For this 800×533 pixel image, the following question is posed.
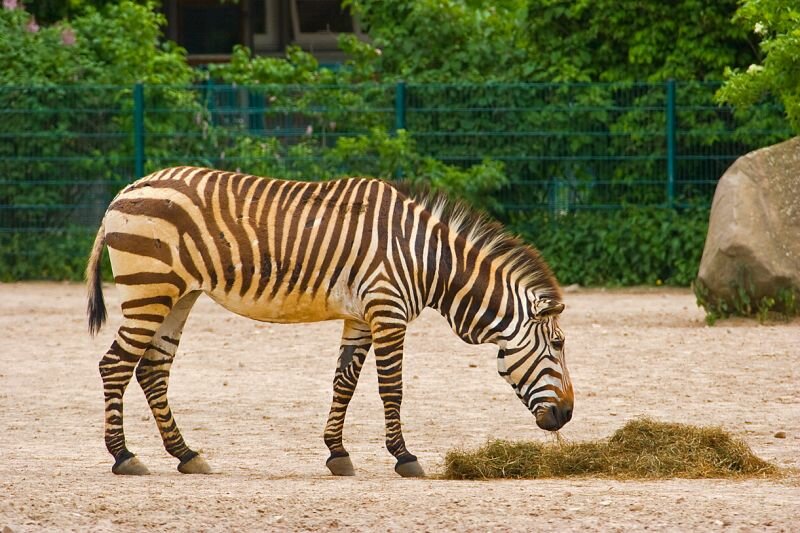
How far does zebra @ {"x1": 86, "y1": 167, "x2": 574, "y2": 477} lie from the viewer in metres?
7.49

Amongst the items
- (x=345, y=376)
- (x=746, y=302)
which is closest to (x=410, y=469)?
(x=345, y=376)

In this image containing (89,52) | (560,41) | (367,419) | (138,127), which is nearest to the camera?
(367,419)

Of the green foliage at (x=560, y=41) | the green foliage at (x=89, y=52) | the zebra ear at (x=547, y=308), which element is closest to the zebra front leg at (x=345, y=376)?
the zebra ear at (x=547, y=308)

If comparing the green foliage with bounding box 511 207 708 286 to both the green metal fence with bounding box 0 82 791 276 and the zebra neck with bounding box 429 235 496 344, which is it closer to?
the green metal fence with bounding box 0 82 791 276

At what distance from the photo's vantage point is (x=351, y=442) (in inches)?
338

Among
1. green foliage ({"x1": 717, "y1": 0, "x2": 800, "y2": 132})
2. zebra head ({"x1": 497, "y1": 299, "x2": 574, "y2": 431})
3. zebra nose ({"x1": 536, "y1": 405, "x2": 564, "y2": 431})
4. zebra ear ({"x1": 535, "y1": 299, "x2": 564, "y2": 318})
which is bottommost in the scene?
zebra nose ({"x1": 536, "y1": 405, "x2": 564, "y2": 431})

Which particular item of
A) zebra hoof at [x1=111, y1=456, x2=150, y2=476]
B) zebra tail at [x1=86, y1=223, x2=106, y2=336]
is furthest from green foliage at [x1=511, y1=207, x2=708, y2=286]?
zebra hoof at [x1=111, y1=456, x2=150, y2=476]

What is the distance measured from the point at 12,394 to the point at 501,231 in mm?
4056

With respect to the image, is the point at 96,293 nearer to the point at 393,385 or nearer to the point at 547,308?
the point at 393,385

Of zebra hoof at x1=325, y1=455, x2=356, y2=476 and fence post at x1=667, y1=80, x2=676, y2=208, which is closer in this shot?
zebra hoof at x1=325, y1=455, x2=356, y2=476

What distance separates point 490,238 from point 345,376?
3.36 feet

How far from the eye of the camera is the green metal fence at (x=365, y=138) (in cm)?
1639

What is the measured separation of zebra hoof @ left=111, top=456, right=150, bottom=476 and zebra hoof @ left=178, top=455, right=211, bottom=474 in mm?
213

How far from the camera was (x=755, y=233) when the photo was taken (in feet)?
41.9
